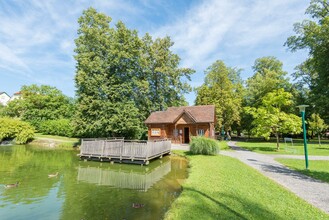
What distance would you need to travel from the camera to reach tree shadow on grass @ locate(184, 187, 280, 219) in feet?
18.1

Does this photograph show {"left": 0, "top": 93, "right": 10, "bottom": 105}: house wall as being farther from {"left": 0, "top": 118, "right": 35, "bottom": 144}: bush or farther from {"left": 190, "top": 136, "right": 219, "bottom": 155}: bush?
{"left": 190, "top": 136, "right": 219, "bottom": 155}: bush

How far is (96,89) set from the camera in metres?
25.5

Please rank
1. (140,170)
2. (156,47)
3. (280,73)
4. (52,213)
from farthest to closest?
(280,73)
(156,47)
(140,170)
(52,213)

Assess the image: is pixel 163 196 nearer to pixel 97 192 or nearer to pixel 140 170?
pixel 97 192

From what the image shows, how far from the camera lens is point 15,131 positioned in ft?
102

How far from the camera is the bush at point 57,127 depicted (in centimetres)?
3547

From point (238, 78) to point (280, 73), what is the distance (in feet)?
29.5

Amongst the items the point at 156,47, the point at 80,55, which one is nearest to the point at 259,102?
the point at 156,47

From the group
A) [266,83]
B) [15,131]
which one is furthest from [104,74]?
[266,83]

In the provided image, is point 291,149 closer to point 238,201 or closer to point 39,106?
point 238,201

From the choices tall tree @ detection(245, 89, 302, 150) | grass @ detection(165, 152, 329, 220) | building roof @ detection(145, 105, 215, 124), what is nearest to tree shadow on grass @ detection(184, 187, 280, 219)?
grass @ detection(165, 152, 329, 220)

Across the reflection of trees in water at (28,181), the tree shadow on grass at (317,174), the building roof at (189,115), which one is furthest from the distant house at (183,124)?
the reflection of trees in water at (28,181)

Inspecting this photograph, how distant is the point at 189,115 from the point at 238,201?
66.8 ft

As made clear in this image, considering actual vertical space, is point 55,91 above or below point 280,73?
below
